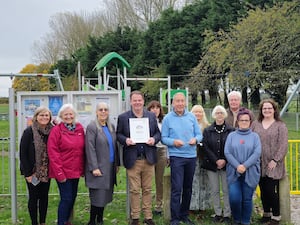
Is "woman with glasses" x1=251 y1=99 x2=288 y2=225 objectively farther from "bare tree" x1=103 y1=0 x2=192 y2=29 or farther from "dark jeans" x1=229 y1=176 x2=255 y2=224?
"bare tree" x1=103 y1=0 x2=192 y2=29

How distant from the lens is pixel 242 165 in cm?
521

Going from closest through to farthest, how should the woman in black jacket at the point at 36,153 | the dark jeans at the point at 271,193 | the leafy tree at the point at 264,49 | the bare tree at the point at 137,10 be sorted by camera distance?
the woman in black jacket at the point at 36,153 → the dark jeans at the point at 271,193 → the leafy tree at the point at 264,49 → the bare tree at the point at 137,10

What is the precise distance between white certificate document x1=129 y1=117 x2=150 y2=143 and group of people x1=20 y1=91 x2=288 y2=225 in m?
0.01

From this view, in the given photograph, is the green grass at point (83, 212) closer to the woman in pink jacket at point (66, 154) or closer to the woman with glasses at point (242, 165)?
the woman with glasses at point (242, 165)

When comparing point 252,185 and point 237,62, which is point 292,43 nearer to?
point 237,62

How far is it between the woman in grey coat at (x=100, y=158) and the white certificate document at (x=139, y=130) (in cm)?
28

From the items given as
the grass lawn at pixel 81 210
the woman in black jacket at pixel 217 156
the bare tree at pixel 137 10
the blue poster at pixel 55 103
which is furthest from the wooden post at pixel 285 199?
the bare tree at pixel 137 10

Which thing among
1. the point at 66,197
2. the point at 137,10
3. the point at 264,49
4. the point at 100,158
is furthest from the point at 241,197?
the point at 137,10

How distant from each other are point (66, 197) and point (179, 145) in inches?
63.6

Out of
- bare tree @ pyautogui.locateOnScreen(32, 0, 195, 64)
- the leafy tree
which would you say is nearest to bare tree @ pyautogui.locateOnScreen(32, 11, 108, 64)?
bare tree @ pyautogui.locateOnScreen(32, 0, 195, 64)

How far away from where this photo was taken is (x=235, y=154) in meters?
5.30

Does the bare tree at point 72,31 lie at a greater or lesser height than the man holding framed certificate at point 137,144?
greater

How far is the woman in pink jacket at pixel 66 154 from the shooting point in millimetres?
4988

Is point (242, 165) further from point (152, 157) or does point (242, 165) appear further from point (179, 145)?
point (152, 157)
